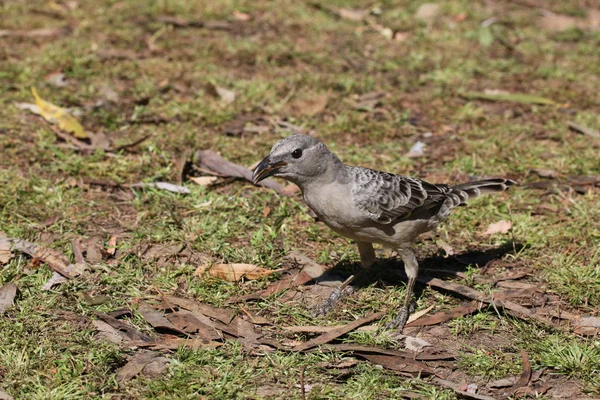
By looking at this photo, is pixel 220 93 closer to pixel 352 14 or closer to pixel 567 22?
pixel 352 14

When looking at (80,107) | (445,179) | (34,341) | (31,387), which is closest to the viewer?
(31,387)

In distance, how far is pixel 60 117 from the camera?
27.6 ft

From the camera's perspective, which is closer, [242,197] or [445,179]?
[242,197]

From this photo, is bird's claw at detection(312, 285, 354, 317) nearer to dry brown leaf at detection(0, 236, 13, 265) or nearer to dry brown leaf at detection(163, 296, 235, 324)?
dry brown leaf at detection(163, 296, 235, 324)

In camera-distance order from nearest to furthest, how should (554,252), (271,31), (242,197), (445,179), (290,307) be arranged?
(290,307) < (554,252) < (242,197) < (445,179) < (271,31)

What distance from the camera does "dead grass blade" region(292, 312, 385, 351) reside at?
5.38 meters

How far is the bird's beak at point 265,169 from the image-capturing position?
217 inches

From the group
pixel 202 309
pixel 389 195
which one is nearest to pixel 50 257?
pixel 202 309

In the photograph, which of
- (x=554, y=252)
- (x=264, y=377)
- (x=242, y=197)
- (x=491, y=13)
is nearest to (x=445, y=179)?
(x=554, y=252)

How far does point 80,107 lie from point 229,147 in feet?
6.68

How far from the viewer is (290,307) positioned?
595cm

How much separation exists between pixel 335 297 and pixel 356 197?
2.81ft

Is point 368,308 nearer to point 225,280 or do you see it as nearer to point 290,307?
point 290,307

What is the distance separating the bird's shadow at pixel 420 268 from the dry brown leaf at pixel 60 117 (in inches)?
137
